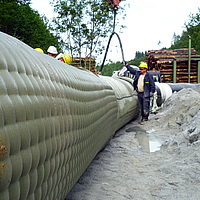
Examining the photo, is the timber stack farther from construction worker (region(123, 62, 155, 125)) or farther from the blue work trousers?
the blue work trousers

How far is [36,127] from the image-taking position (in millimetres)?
888

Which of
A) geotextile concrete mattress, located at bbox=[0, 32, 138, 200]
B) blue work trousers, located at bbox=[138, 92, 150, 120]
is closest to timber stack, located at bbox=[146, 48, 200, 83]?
blue work trousers, located at bbox=[138, 92, 150, 120]

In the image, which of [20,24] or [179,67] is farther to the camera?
[179,67]

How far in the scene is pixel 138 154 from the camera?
2.84m

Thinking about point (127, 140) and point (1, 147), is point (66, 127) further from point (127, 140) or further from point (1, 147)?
point (127, 140)

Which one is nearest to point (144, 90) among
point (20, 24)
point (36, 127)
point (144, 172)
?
point (144, 172)

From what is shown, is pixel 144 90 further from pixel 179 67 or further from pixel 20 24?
pixel 179 67

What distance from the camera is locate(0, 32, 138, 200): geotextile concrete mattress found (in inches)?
29.3

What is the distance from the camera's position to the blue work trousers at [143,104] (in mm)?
5672

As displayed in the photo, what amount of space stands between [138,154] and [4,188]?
7.55 feet

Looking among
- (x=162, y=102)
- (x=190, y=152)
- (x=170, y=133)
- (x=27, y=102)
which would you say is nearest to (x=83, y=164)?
(x=27, y=102)

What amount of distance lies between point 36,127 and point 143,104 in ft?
16.6

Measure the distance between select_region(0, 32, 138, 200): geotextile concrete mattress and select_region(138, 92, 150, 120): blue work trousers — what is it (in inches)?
169

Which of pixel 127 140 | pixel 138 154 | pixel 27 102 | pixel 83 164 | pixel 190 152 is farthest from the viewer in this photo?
pixel 127 140
